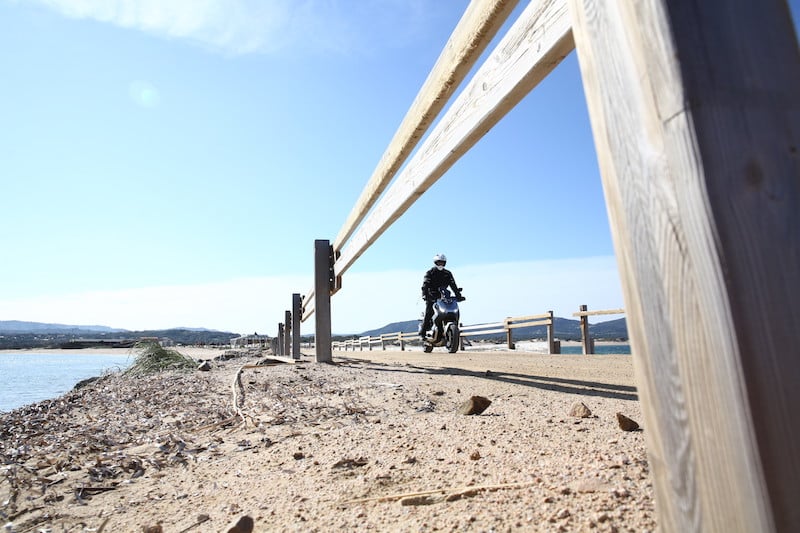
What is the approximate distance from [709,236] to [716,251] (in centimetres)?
2

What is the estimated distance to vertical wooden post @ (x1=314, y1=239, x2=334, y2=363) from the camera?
276 inches

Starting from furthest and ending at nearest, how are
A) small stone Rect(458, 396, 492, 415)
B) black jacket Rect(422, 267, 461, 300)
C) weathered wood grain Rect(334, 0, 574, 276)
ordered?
1. black jacket Rect(422, 267, 461, 300)
2. small stone Rect(458, 396, 492, 415)
3. weathered wood grain Rect(334, 0, 574, 276)

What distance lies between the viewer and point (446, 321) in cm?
930

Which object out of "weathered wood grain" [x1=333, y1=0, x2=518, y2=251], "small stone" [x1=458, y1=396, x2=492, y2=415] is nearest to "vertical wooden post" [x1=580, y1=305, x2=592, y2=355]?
"weathered wood grain" [x1=333, y1=0, x2=518, y2=251]

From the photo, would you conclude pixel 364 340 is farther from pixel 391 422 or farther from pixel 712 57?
pixel 712 57

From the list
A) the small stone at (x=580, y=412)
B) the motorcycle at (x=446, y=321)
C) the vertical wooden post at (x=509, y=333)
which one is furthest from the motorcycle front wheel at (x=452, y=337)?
the small stone at (x=580, y=412)

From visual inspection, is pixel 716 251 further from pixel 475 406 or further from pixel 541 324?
pixel 541 324

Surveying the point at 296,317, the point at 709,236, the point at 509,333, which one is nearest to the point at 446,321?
the point at 296,317

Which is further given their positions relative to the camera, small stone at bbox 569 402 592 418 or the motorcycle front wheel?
the motorcycle front wheel

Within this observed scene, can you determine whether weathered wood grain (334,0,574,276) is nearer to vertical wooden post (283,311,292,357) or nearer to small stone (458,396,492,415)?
small stone (458,396,492,415)

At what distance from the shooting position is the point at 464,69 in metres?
2.25

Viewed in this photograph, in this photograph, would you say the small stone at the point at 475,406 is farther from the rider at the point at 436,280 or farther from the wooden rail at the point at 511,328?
the wooden rail at the point at 511,328

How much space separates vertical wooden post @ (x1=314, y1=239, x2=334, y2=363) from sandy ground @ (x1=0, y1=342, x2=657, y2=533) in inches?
136

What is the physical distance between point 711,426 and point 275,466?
173 cm
